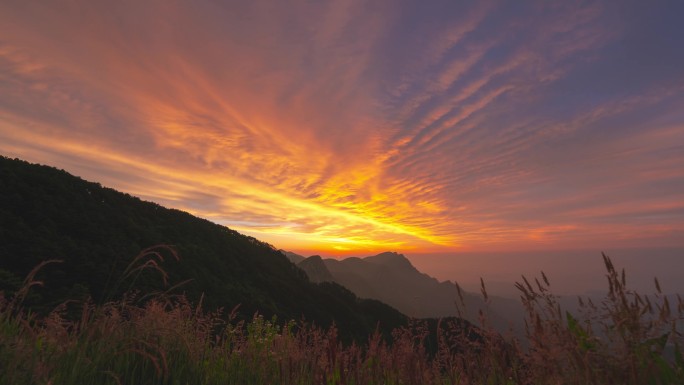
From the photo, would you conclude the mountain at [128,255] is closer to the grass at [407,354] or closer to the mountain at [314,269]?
the grass at [407,354]

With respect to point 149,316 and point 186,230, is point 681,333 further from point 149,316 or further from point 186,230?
point 186,230

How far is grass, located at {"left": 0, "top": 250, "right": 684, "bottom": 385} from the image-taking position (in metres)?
2.43

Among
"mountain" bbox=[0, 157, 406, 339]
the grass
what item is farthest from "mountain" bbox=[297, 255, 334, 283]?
the grass

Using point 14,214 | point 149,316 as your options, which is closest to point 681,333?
point 149,316

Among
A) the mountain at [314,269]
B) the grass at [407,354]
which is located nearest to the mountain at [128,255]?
the grass at [407,354]

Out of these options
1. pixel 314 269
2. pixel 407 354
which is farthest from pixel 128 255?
pixel 314 269

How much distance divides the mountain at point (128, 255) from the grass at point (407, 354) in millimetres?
3095

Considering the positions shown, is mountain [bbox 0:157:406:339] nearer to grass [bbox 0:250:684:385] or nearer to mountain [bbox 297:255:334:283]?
grass [bbox 0:250:684:385]

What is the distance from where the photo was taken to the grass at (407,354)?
243 cm

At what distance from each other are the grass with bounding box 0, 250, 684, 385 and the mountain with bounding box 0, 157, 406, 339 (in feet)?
10.2

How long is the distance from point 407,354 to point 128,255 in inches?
1301

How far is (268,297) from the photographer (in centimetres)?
4412

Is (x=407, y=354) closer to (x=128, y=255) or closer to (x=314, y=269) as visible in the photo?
(x=128, y=255)

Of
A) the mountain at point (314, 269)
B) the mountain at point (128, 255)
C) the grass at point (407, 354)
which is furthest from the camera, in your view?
the mountain at point (314, 269)
